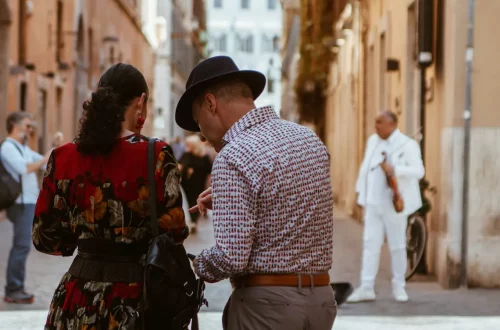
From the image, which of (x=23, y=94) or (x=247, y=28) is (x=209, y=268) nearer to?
A: (x=23, y=94)

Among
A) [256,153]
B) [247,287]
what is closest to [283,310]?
[247,287]

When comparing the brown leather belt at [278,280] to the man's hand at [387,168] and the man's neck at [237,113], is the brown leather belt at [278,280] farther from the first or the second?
the man's hand at [387,168]

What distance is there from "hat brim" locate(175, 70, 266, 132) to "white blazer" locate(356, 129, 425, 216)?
646 centimetres

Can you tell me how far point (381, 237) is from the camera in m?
10.5

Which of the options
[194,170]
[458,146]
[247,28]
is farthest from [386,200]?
[247,28]

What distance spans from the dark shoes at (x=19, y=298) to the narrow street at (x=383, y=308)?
0.25 ft

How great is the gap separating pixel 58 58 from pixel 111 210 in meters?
26.4

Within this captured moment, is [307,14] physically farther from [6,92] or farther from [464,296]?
[464,296]

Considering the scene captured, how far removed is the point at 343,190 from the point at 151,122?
27704 mm

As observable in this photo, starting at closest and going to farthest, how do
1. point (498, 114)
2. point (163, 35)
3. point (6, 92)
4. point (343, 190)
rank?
point (498, 114) < point (6, 92) < point (343, 190) < point (163, 35)

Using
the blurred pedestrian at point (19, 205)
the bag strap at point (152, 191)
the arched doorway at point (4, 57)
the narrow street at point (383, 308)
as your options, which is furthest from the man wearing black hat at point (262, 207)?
the arched doorway at point (4, 57)

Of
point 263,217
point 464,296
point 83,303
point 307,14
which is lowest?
point 464,296

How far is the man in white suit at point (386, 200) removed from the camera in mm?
10492

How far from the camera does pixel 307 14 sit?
122ft
